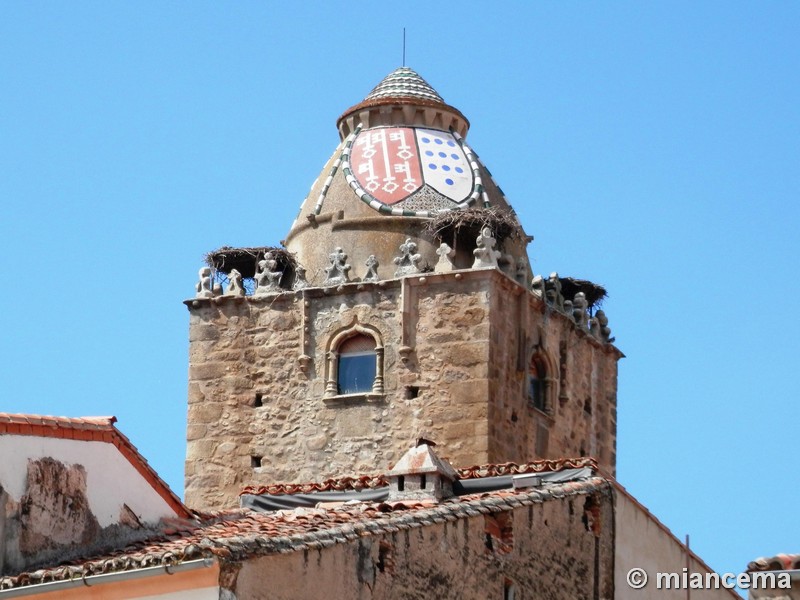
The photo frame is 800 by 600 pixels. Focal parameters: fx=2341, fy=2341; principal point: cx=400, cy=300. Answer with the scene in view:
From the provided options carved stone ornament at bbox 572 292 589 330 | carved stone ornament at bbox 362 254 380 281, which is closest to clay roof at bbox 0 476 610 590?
carved stone ornament at bbox 362 254 380 281

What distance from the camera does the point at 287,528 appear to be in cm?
2197

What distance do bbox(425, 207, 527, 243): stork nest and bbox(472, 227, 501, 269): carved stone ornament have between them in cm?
37

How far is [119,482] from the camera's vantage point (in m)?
24.7

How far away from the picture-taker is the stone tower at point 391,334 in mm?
31172

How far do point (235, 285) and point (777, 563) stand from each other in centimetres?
1307

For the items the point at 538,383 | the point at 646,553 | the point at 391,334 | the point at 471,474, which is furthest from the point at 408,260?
the point at 646,553

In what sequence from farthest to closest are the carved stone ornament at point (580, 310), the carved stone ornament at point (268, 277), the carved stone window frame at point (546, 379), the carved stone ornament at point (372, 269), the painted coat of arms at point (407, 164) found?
1. the carved stone ornament at point (580, 310)
2. the painted coat of arms at point (407, 164)
3. the carved stone ornament at point (268, 277)
4. the carved stone window frame at point (546, 379)
5. the carved stone ornament at point (372, 269)

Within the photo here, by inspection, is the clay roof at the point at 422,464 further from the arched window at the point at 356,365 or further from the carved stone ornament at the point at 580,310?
the carved stone ornament at the point at 580,310

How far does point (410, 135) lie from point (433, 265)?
2477 millimetres

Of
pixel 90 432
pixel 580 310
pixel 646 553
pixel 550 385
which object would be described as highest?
pixel 580 310

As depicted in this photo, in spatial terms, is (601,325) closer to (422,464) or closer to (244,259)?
(244,259)

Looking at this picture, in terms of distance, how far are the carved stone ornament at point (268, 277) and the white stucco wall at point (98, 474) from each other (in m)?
7.72

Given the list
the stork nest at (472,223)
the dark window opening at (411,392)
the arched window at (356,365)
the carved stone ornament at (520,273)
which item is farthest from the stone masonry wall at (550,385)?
the arched window at (356,365)

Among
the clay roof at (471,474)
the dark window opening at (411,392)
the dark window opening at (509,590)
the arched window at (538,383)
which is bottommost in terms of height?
the dark window opening at (509,590)
